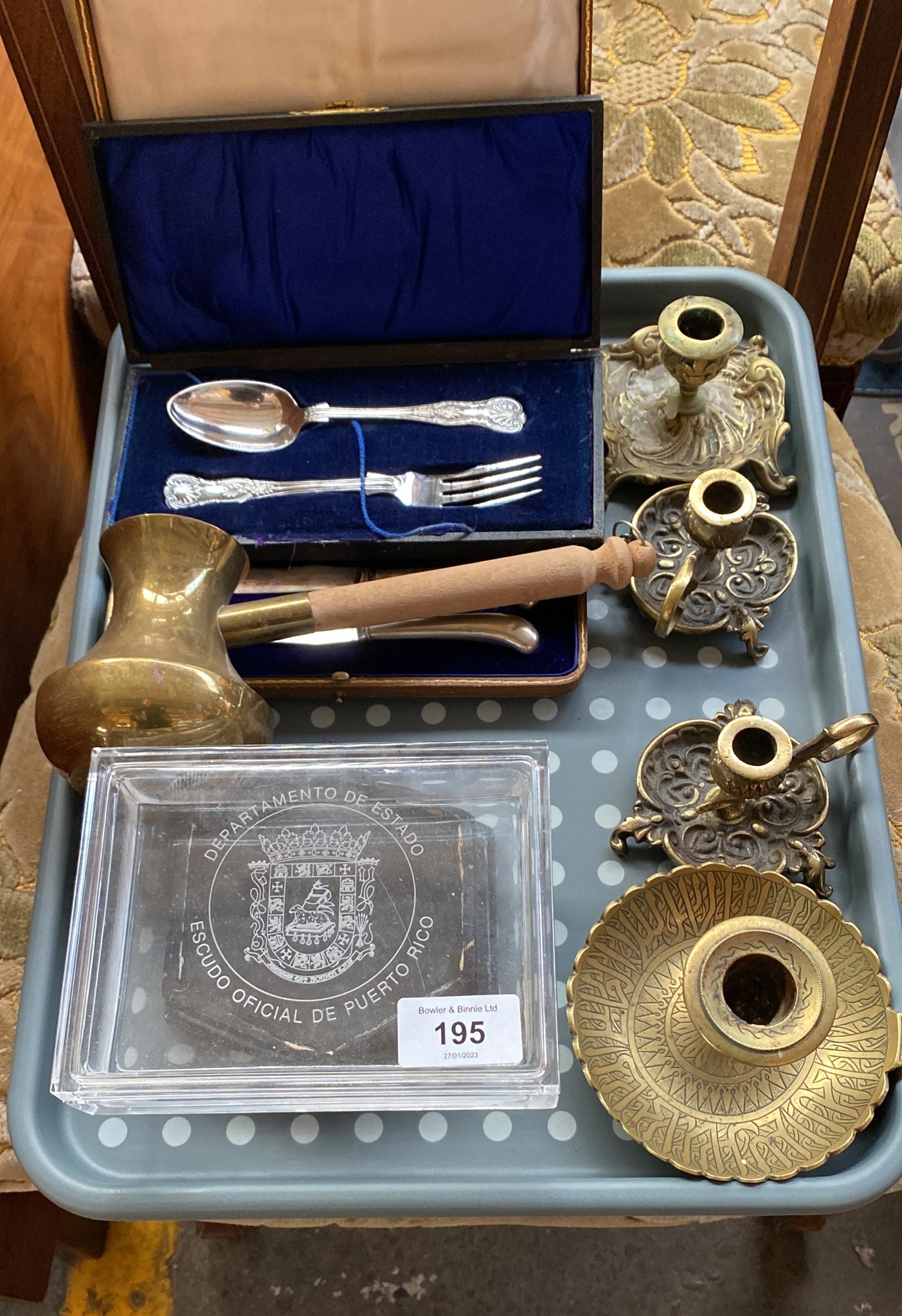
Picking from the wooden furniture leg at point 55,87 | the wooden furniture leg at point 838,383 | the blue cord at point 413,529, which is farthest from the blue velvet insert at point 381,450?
the wooden furniture leg at point 838,383

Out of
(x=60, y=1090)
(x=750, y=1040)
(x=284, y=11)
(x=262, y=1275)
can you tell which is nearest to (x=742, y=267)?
(x=284, y=11)

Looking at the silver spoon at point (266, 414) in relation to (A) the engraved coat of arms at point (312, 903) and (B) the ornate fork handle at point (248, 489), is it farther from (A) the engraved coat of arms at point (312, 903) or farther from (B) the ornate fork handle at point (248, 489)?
(A) the engraved coat of arms at point (312, 903)

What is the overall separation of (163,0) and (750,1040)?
0.84 m

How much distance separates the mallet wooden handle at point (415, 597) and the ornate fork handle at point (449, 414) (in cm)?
18

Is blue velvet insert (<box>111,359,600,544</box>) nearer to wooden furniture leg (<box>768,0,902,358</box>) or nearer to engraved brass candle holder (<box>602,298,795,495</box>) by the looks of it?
engraved brass candle holder (<box>602,298,795,495</box>)

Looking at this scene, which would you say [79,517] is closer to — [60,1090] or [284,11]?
[284,11]

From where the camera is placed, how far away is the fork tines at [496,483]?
3.17ft

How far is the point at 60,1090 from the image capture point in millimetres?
717

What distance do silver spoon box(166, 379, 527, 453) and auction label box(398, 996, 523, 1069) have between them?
50 cm

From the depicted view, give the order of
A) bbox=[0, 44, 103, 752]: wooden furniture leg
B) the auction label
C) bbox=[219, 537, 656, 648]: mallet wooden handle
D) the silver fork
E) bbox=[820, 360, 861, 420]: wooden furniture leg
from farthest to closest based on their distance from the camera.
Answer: bbox=[820, 360, 861, 420]: wooden furniture leg, bbox=[0, 44, 103, 752]: wooden furniture leg, the silver fork, bbox=[219, 537, 656, 648]: mallet wooden handle, the auction label

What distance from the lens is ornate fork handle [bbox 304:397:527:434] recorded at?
1008mm

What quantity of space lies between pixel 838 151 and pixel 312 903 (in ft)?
2.53

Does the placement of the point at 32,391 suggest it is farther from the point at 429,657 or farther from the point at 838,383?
the point at 838,383

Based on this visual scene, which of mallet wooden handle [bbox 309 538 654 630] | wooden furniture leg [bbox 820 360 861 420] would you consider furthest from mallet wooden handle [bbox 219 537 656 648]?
wooden furniture leg [bbox 820 360 861 420]
